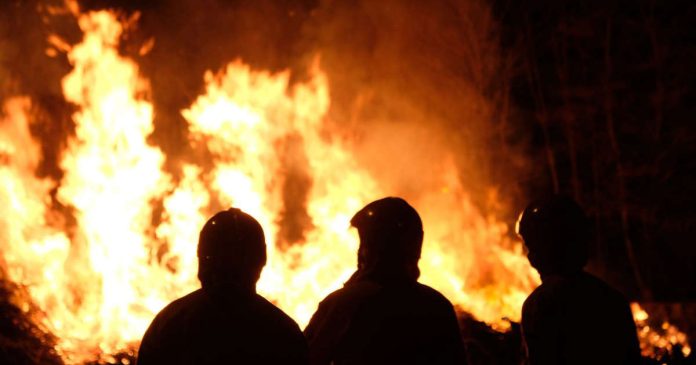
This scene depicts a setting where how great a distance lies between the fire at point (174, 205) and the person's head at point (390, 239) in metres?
4.57

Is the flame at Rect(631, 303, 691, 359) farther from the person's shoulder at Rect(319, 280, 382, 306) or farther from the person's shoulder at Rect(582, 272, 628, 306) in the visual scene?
the person's shoulder at Rect(319, 280, 382, 306)

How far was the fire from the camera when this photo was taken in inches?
319

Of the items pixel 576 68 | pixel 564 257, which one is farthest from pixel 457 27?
pixel 564 257

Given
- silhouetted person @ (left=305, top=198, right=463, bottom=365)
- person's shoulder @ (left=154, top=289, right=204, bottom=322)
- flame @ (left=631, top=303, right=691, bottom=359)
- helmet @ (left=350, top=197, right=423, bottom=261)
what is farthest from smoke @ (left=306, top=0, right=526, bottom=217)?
person's shoulder @ (left=154, top=289, right=204, bottom=322)

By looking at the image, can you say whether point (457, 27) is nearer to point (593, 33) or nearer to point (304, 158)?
point (593, 33)

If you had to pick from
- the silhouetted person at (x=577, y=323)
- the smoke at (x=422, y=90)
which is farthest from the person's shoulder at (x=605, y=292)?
the smoke at (x=422, y=90)

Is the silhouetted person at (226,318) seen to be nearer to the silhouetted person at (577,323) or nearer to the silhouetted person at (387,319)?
the silhouetted person at (387,319)

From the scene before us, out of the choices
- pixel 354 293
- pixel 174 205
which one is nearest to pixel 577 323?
pixel 354 293

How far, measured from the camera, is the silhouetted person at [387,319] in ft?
10.8

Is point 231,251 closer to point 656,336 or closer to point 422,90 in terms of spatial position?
point 656,336

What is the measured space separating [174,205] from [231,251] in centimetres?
689

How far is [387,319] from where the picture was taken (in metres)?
3.31

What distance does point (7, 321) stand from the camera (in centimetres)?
713

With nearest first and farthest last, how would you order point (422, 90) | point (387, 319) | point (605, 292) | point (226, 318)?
point (226, 318) → point (387, 319) → point (605, 292) → point (422, 90)
